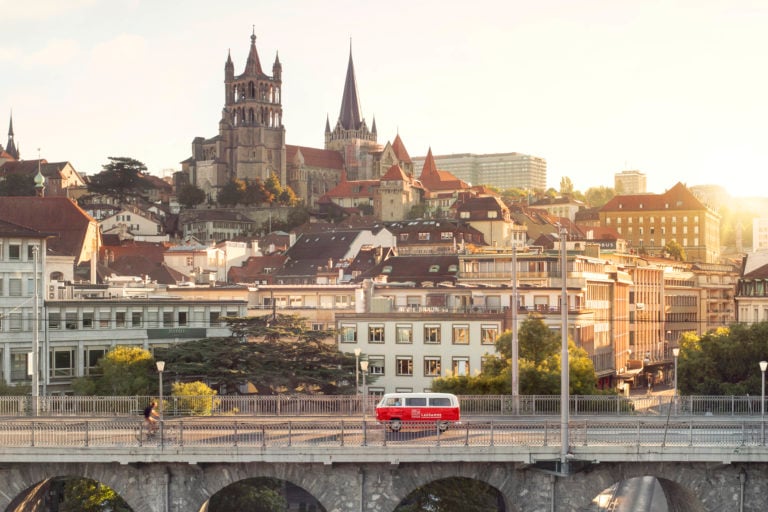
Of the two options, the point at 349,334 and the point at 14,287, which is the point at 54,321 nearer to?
the point at 14,287

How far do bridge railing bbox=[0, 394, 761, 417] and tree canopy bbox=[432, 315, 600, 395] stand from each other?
16.2 feet

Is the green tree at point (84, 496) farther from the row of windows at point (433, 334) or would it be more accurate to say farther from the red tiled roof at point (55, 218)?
the red tiled roof at point (55, 218)

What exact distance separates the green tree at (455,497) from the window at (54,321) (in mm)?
32532

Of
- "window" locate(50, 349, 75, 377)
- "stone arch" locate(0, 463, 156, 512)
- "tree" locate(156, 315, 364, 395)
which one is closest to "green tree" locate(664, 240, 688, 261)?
"tree" locate(156, 315, 364, 395)

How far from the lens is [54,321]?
77.9 metres

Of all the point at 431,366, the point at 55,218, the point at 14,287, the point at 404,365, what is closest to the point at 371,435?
the point at 431,366

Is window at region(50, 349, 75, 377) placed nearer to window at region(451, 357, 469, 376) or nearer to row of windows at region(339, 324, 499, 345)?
row of windows at region(339, 324, 499, 345)

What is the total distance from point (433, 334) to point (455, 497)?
27.1m

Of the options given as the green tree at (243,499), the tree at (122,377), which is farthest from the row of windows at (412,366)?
the green tree at (243,499)

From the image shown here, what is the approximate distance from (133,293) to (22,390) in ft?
83.2

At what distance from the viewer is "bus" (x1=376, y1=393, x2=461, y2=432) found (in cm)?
4466

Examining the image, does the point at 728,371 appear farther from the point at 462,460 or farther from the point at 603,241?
the point at 603,241

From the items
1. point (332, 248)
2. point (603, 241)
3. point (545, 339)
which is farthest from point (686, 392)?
point (603, 241)

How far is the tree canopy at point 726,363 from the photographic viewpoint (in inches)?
2648
